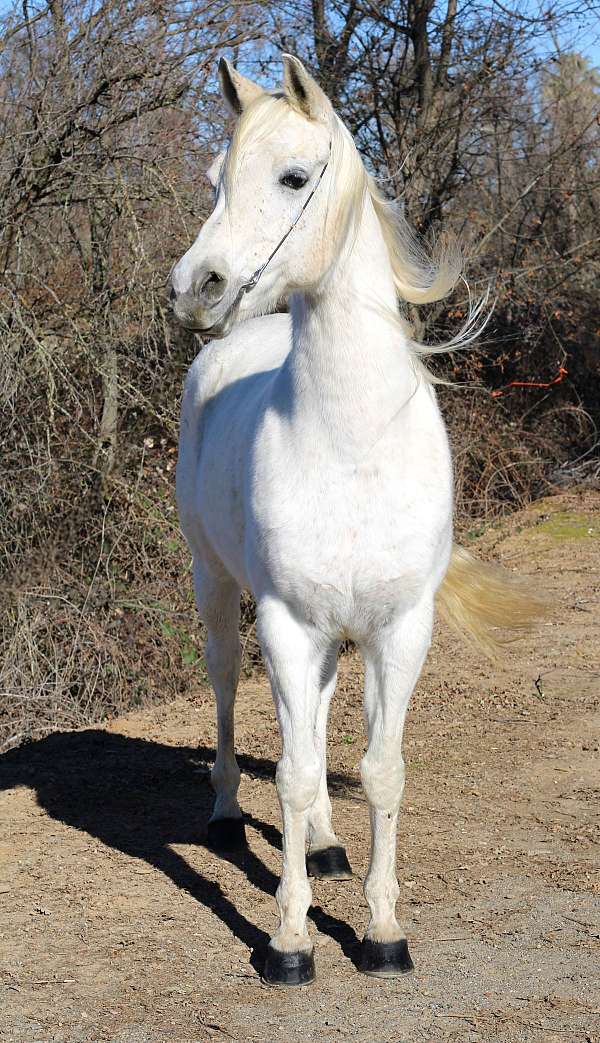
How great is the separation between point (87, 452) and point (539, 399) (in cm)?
555

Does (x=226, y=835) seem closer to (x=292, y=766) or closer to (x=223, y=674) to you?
(x=223, y=674)

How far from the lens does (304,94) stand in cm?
274

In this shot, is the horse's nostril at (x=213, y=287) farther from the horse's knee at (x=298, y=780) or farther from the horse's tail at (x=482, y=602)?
the horse's tail at (x=482, y=602)

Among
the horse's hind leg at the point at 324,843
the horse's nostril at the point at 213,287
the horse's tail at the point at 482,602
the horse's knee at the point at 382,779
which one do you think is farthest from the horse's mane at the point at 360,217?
the horse's hind leg at the point at 324,843

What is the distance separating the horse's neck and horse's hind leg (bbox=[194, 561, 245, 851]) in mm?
1502

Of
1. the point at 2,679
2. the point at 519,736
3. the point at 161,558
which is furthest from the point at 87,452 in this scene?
the point at 519,736

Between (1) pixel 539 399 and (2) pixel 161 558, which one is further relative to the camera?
(1) pixel 539 399

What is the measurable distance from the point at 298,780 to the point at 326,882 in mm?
915

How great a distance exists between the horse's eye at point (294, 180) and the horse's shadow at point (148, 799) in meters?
2.16

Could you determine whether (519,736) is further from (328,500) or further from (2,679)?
(2,679)

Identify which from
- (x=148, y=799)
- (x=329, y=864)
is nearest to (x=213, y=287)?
(x=329, y=864)

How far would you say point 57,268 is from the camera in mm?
7926

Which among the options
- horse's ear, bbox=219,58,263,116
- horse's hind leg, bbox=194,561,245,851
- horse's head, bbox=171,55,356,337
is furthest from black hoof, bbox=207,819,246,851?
horse's ear, bbox=219,58,263,116

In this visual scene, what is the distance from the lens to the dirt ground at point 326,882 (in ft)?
9.39
